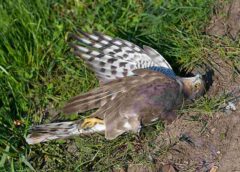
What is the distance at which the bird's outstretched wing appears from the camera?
178 inches

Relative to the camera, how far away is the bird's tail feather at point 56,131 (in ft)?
14.0

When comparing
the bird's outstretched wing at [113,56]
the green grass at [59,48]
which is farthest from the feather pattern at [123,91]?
the green grass at [59,48]

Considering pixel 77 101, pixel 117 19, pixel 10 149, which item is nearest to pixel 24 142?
pixel 10 149

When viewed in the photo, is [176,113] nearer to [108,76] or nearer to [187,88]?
[187,88]

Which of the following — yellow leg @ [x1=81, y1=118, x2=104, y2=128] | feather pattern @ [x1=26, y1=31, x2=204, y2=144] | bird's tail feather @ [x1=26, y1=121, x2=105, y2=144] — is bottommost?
bird's tail feather @ [x1=26, y1=121, x2=105, y2=144]

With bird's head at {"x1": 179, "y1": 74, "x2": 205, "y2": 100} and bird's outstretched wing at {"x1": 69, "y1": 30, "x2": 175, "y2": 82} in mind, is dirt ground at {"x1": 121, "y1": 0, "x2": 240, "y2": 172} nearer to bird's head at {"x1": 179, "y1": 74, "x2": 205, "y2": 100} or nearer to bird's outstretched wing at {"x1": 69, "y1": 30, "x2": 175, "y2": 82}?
bird's head at {"x1": 179, "y1": 74, "x2": 205, "y2": 100}

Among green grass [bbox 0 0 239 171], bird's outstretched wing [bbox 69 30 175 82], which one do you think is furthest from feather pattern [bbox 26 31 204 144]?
green grass [bbox 0 0 239 171]

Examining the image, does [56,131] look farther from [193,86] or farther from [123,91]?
[193,86]

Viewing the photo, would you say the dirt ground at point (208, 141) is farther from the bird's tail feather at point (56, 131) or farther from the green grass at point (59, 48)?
the bird's tail feather at point (56, 131)

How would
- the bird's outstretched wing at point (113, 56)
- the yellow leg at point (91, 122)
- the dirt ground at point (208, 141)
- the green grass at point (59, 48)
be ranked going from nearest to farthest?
the dirt ground at point (208, 141)
the yellow leg at point (91, 122)
the green grass at point (59, 48)
the bird's outstretched wing at point (113, 56)

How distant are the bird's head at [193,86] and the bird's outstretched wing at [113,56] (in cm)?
19

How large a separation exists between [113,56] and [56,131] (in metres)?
0.69

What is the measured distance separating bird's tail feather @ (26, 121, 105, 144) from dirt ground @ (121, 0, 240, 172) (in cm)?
36

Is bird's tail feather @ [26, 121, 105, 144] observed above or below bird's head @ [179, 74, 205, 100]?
below
